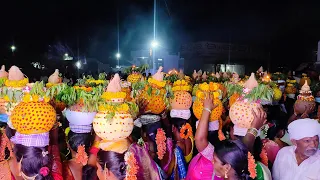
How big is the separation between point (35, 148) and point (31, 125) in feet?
0.65

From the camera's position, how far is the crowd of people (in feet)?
8.58

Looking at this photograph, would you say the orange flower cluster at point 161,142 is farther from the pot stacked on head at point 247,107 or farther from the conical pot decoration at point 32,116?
the conical pot decoration at point 32,116

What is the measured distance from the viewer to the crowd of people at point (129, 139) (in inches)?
103

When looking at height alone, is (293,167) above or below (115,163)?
below

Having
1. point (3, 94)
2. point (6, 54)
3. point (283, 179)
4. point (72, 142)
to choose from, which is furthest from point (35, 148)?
point (6, 54)

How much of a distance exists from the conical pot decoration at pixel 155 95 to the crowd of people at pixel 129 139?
0.04 ft

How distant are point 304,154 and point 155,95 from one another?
1.97 m

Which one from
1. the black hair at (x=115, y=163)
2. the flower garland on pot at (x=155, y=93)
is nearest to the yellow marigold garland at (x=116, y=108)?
the black hair at (x=115, y=163)

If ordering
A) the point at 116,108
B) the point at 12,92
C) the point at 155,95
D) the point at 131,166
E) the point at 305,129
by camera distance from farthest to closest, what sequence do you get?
the point at 155,95
the point at 12,92
the point at 305,129
the point at 116,108
the point at 131,166

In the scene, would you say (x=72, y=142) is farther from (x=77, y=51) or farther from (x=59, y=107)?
(x=77, y=51)

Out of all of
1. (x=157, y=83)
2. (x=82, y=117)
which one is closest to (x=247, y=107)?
(x=157, y=83)

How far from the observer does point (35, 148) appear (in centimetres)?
261

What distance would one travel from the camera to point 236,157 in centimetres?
257

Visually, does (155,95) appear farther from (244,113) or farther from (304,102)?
(304,102)
